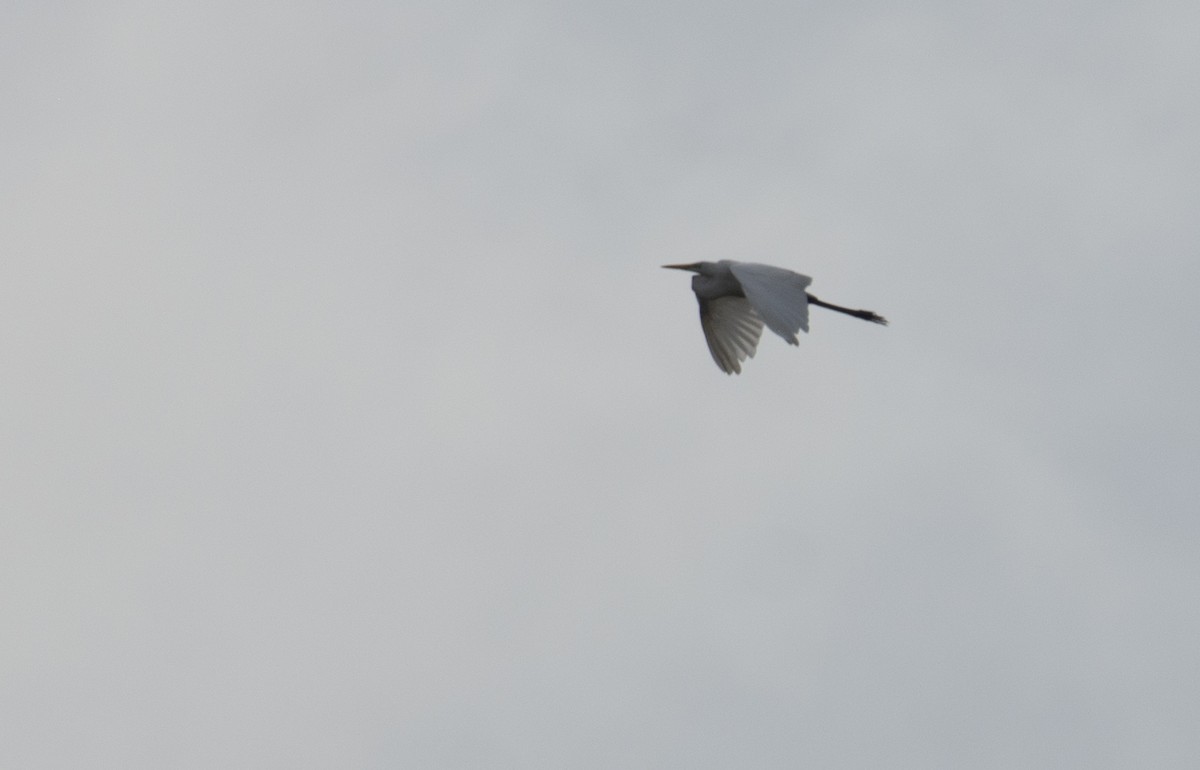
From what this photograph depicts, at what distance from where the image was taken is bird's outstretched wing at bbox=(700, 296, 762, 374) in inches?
952

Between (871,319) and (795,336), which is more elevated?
(871,319)

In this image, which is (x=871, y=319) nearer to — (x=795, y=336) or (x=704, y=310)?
(x=704, y=310)

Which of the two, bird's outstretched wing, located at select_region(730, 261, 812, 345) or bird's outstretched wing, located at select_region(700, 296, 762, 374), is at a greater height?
bird's outstretched wing, located at select_region(700, 296, 762, 374)

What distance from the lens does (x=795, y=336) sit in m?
19.6

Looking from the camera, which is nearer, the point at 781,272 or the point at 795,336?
the point at 795,336

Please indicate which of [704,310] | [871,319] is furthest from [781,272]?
[871,319]

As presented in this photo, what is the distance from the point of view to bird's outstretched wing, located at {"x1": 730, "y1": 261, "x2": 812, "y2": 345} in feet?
65.5

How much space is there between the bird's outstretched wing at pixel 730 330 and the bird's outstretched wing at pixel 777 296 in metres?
1.30

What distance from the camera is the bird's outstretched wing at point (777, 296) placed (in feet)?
65.5

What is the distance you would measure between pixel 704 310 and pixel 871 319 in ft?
10.1

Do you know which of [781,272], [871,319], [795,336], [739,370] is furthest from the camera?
[871,319]

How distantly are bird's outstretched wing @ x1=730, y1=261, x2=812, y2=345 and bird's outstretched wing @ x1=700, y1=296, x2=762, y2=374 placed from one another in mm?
1298

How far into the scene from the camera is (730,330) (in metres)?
24.3

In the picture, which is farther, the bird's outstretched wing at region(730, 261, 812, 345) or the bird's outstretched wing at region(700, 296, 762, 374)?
the bird's outstretched wing at region(700, 296, 762, 374)
